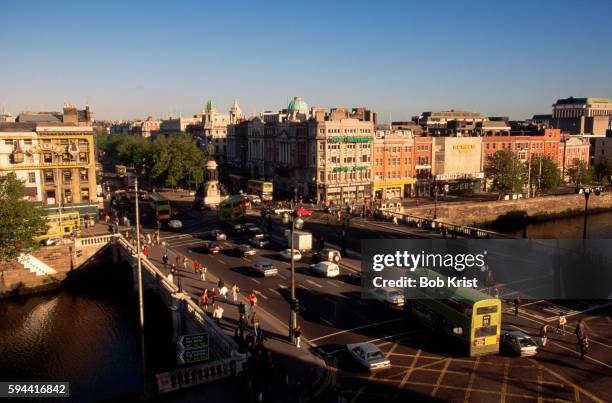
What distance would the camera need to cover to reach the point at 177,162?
97750mm

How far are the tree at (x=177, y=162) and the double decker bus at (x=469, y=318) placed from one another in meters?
75.9

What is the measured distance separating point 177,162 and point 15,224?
54264mm

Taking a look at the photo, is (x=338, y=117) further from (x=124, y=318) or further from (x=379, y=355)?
(x=379, y=355)

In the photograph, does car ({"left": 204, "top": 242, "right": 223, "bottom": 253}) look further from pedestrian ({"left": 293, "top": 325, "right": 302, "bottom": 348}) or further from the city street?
pedestrian ({"left": 293, "top": 325, "right": 302, "bottom": 348})

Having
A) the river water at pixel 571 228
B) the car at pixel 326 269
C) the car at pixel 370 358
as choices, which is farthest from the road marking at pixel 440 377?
the river water at pixel 571 228

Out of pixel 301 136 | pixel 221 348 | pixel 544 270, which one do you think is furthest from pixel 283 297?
pixel 301 136

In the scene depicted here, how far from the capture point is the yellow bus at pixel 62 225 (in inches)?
2216

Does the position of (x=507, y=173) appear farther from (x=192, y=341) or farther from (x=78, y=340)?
(x=192, y=341)

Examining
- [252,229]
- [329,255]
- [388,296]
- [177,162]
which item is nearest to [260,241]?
[252,229]

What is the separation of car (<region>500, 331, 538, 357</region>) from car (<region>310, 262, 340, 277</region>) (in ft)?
53.4

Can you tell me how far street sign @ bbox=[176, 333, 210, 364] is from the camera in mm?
25000

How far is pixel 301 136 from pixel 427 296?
208ft

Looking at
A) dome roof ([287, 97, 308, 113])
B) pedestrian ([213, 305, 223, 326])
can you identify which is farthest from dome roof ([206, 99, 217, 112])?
pedestrian ([213, 305, 223, 326])

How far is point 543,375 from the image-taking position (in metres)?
24.9
